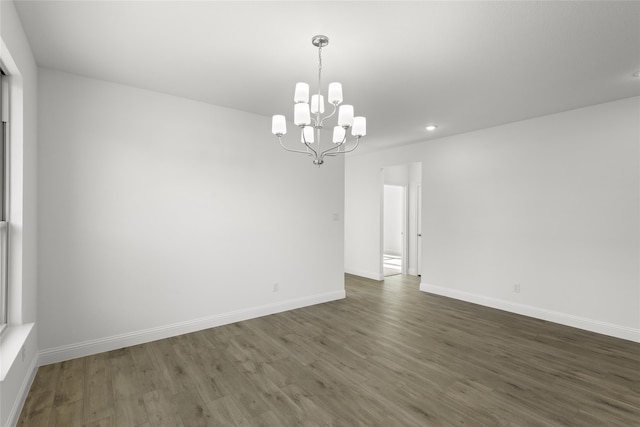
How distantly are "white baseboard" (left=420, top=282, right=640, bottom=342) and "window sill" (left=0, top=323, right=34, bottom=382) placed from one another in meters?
5.38

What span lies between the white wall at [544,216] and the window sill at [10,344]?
17.7 ft

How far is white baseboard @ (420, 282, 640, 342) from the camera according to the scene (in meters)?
3.57

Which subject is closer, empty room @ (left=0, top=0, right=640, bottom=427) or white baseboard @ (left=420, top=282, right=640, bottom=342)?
empty room @ (left=0, top=0, right=640, bottom=427)

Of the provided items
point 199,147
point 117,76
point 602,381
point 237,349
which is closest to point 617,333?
point 602,381

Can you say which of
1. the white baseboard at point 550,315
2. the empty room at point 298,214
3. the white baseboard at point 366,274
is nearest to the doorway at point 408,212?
the white baseboard at point 366,274

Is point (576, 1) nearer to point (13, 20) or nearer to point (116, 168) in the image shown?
point (13, 20)

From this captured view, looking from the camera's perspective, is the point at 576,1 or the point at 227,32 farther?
the point at 227,32

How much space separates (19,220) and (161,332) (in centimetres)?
181

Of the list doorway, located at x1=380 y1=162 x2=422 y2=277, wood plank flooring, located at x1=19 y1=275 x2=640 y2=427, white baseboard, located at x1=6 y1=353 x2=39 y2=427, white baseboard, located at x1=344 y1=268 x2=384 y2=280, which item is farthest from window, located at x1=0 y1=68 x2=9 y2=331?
doorway, located at x1=380 y1=162 x2=422 y2=277

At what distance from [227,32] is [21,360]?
113 inches

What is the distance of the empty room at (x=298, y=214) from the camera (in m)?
2.19

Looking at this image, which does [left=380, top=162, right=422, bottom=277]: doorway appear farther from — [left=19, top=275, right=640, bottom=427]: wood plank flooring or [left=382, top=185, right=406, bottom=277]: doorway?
[left=19, top=275, right=640, bottom=427]: wood plank flooring

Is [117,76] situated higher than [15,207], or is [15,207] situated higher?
[117,76]

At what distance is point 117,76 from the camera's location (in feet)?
9.97
